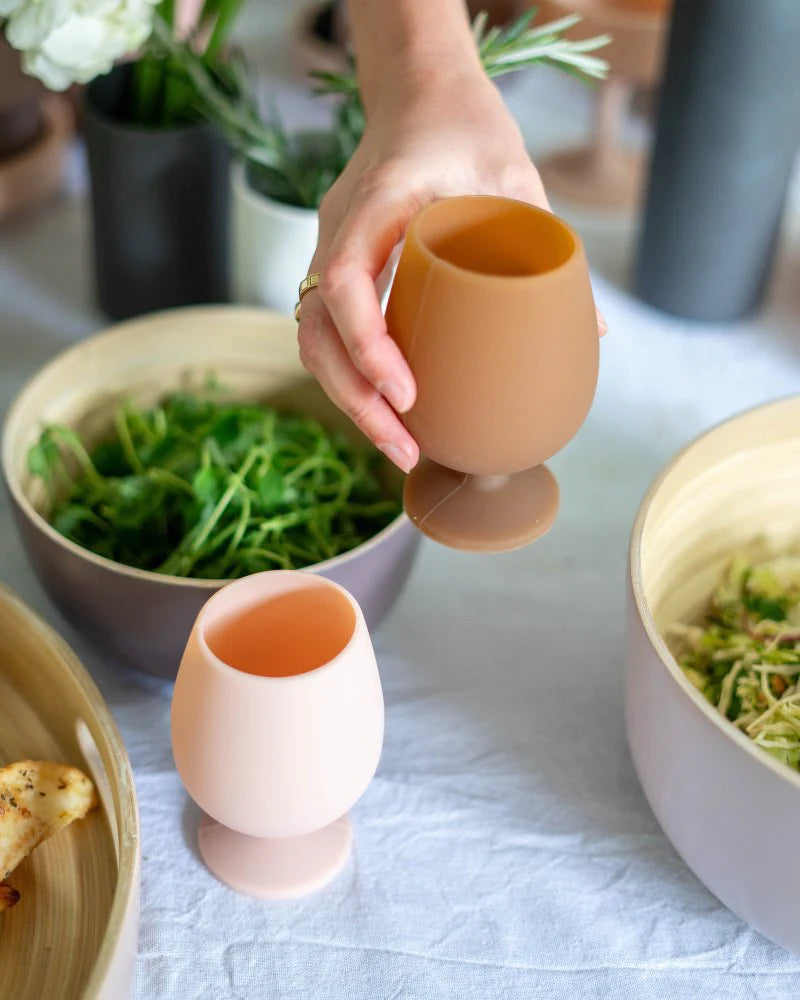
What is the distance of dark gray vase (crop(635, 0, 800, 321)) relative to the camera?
884 millimetres

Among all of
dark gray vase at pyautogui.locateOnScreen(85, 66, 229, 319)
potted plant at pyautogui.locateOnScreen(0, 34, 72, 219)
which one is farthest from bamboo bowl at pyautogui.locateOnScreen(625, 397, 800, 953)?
potted plant at pyautogui.locateOnScreen(0, 34, 72, 219)

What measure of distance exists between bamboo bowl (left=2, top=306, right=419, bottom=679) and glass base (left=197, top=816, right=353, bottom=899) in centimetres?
11

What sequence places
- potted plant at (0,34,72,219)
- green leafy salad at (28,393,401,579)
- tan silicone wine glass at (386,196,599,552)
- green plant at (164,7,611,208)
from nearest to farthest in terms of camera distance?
tan silicone wine glass at (386,196,599,552)
green leafy salad at (28,393,401,579)
green plant at (164,7,611,208)
potted plant at (0,34,72,219)

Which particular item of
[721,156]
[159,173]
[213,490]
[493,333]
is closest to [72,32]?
[159,173]

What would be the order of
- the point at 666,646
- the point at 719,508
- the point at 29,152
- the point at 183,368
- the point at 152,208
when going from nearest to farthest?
the point at 666,646 → the point at 719,508 → the point at 183,368 → the point at 152,208 → the point at 29,152

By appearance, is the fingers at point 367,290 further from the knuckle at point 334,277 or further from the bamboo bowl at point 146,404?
the bamboo bowl at point 146,404

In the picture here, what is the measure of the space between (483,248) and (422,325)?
65 mm

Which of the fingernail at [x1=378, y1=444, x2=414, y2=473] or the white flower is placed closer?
the fingernail at [x1=378, y1=444, x2=414, y2=473]

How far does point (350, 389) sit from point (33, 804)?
0.83 feet

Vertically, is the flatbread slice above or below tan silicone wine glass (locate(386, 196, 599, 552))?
below

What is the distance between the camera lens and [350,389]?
54cm

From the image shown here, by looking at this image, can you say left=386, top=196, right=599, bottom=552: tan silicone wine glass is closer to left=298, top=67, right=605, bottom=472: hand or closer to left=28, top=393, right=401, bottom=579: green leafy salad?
left=298, top=67, right=605, bottom=472: hand

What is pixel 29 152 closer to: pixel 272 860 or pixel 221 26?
pixel 221 26

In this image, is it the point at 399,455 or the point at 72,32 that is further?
the point at 72,32
